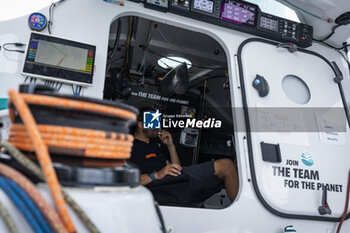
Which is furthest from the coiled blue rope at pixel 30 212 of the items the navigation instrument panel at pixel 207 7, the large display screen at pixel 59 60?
the navigation instrument panel at pixel 207 7

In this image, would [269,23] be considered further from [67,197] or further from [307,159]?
[67,197]

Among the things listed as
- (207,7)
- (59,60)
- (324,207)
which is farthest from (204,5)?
(324,207)

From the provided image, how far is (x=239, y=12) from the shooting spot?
1.84 meters

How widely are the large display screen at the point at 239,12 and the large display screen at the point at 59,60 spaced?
0.95 meters

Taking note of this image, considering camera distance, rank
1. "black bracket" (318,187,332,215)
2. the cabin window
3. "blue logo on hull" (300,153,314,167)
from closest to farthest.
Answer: "black bracket" (318,187,332,215) < "blue logo on hull" (300,153,314,167) < the cabin window

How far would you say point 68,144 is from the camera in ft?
1.50

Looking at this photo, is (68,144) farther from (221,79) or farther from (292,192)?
(221,79)

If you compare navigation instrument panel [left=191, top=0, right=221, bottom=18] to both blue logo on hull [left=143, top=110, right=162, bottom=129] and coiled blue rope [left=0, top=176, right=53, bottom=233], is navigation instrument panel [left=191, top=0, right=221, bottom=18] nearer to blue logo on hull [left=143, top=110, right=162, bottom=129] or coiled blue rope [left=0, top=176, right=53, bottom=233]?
blue logo on hull [left=143, top=110, right=162, bottom=129]

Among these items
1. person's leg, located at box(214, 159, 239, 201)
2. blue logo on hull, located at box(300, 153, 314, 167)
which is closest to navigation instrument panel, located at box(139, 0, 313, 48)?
blue logo on hull, located at box(300, 153, 314, 167)

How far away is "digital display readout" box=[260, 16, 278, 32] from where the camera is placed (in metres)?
1.89

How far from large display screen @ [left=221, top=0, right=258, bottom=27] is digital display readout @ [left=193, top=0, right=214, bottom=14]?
0.30ft

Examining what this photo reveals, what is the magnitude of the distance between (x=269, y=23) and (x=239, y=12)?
10.1 inches

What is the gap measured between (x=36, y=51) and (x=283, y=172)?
1.52 m

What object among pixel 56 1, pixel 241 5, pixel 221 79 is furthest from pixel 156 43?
pixel 56 1
